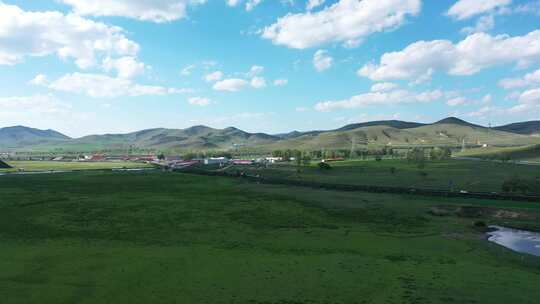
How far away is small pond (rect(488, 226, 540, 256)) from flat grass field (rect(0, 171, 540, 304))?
3.01 metres

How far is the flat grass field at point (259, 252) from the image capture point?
32875mm

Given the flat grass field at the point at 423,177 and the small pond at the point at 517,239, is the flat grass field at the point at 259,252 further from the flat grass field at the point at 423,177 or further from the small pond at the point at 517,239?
→ the flat grass field at the point at 423,177

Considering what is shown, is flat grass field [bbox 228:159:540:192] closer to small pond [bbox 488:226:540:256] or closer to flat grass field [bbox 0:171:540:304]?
flat grass field [bbox 0:171:540:304]

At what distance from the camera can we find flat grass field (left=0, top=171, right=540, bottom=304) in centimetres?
3288

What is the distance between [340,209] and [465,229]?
81.8ft

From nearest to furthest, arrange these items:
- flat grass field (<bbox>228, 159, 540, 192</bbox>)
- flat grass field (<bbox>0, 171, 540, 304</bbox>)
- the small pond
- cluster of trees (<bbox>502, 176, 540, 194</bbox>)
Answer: flat grass field (<bbox>0, 171, 540, 304</bbox>) → the small pond → cluster of trees (<bbox>502, 176, 540, 194</bbox>) → flat grass field (<bbox>228, 159, 540, 192</bbox>)

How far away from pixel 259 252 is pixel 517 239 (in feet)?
136

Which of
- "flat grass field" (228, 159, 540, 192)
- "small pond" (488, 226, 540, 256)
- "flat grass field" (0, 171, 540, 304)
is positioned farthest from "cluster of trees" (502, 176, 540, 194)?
"small pond" (488, 226, 540, 256)

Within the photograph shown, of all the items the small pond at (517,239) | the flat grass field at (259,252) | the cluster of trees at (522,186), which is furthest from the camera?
the cluster of trees at (522,186)

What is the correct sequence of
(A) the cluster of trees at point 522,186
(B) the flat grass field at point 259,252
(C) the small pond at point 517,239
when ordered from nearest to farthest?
(B) the flat grass field at point 259,252 < (C) the small pond at point 517,239 < (A) the cluster of trees at point 522,186

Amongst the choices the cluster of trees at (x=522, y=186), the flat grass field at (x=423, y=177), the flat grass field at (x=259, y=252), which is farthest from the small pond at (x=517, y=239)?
the flat grass field at (x=423, y=177)

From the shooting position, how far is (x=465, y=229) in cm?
6006

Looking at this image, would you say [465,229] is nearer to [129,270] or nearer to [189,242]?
[189,242]

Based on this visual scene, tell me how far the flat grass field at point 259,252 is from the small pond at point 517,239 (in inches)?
118
